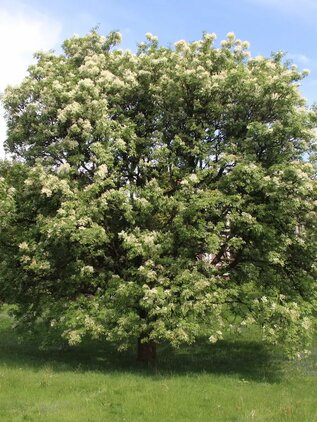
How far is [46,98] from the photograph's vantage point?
75.0ft

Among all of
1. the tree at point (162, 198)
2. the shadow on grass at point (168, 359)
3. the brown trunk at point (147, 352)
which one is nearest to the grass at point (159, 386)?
the shadow on grass at point (168, 359)

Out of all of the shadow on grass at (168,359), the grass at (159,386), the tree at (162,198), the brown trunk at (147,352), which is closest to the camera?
the grass at (159,386)

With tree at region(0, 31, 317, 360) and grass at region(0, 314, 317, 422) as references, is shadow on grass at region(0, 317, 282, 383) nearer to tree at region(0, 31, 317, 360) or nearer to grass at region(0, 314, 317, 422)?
grass at region(0, 314, 317, 422)

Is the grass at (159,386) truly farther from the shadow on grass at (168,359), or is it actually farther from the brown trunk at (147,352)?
the brown trunk at (147,352)

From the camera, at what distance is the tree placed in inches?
803

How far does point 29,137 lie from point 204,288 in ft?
37.4

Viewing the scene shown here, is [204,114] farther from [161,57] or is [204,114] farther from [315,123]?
[315,123]

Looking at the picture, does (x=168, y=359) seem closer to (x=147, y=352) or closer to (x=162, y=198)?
(x=147, y=352)

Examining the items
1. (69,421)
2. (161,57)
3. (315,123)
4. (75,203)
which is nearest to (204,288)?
(75,203)

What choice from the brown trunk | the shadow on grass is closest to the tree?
the brown trunk

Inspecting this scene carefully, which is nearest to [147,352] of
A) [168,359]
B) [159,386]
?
[168,359]

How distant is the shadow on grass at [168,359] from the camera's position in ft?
73.3

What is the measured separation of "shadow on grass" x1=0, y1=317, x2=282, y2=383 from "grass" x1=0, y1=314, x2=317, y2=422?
0.05m

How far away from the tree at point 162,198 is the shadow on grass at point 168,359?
1.66m
